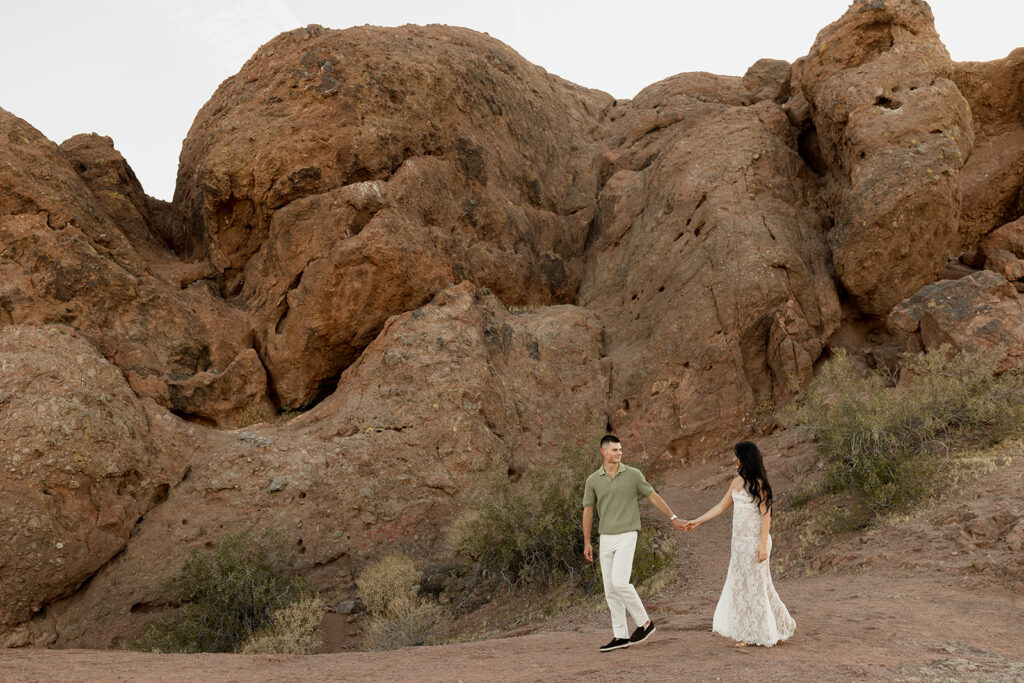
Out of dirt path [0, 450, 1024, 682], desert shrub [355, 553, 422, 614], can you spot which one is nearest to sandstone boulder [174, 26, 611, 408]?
desert shrub [355, 553, 422, 614]

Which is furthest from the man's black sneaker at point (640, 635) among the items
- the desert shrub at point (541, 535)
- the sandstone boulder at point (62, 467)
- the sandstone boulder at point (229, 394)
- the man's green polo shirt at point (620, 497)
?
the sandstone boulder at point (229, 394)

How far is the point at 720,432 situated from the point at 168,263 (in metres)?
13.8

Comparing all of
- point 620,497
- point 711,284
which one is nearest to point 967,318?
point 711,284

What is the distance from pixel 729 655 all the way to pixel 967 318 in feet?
36.5

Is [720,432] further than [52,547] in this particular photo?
Yes

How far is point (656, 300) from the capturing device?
56.5 feet

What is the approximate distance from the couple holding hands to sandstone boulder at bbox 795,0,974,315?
1214cm

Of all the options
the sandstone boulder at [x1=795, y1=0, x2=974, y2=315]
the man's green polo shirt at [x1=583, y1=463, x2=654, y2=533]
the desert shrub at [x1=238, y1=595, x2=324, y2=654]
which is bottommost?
the desert shrub at [x1=238, y1=595, x2=324, y2=654]

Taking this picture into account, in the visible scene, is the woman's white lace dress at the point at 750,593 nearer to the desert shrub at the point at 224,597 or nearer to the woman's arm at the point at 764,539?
the woman's arm at the point at 764,539

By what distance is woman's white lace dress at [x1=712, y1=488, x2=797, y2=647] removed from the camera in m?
5.34

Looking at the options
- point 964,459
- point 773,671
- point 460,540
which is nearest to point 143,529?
point 460,540

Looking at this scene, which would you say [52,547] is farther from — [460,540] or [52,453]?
[460,540]

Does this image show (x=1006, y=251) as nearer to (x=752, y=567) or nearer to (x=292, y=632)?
(x=752, y=567)

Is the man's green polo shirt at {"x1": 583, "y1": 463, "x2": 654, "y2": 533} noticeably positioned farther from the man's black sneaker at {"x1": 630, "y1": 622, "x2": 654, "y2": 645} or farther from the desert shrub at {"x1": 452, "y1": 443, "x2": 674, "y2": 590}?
the desert shrub at {"x1": 452, "y1": 443, "x2": 674, "y2": 590}
